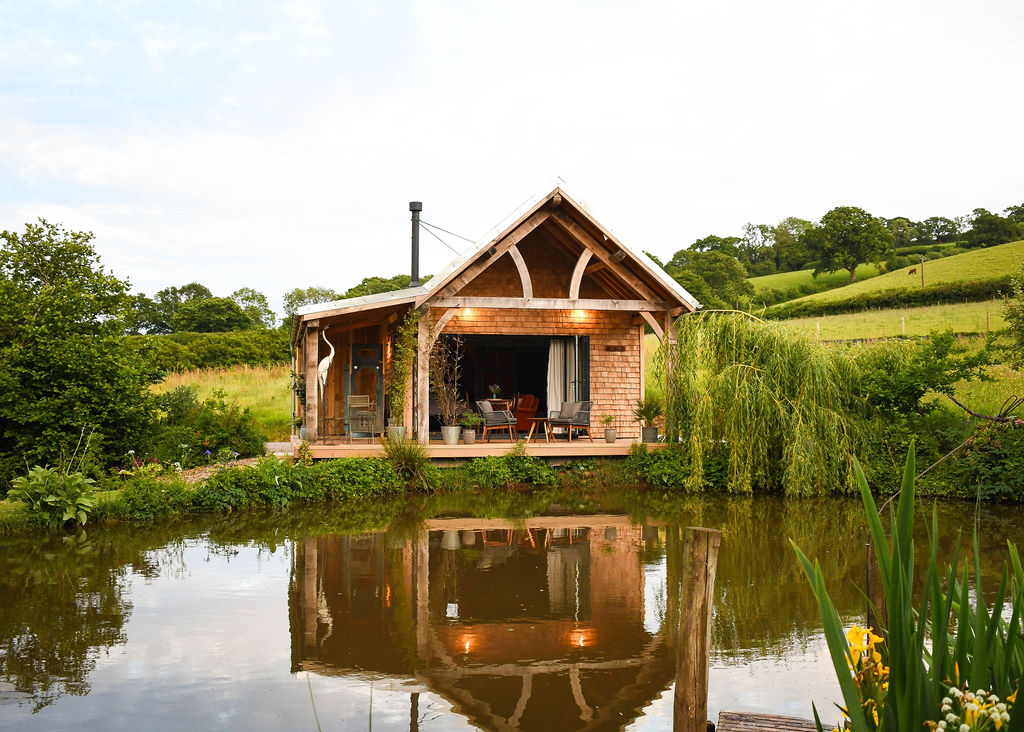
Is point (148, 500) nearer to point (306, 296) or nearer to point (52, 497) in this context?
point (52, 497)

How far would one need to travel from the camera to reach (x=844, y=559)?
8.02 m

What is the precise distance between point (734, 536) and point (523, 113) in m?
18.2

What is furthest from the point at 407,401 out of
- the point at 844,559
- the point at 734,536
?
the point at 844,559

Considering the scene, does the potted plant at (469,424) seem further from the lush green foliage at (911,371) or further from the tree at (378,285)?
the tree at (378,285)

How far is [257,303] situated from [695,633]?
55.5 m

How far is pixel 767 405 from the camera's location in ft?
39.1

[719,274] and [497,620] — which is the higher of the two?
[719,274]

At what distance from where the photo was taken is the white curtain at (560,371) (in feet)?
52.3

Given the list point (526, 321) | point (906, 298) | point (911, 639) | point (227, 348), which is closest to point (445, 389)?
point (526, 321)

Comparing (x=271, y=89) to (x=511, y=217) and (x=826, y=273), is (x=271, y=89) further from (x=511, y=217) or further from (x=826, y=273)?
(x=826, y=273)

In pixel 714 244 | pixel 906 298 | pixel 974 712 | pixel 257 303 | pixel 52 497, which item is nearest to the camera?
pixel 974 712

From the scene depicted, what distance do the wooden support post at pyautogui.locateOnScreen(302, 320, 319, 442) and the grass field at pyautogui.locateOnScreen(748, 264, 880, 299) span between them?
1568 inches

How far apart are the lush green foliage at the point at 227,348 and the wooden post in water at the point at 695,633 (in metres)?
29.7

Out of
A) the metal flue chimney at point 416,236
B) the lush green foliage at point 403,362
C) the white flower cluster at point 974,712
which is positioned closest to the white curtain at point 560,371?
the metal flue chimney at point 416,236
